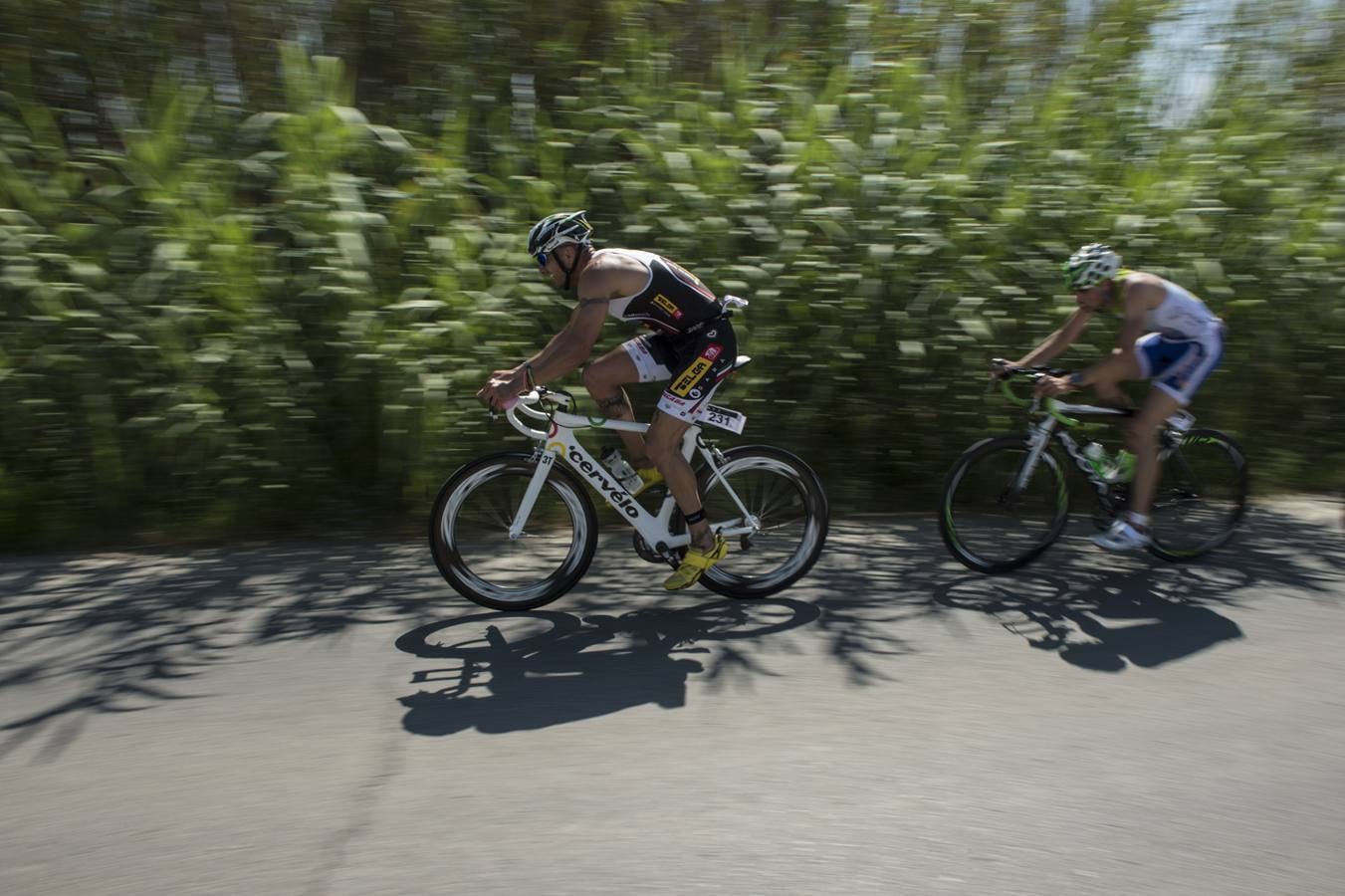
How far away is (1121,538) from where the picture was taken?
588cm

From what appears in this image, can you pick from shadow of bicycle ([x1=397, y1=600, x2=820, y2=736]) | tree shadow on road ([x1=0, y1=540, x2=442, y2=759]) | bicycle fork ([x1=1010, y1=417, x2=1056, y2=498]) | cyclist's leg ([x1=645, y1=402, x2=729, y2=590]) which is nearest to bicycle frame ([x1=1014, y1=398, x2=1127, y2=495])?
bicycle fork ([x1=1010, y1=417, x2=1056, y2=498])

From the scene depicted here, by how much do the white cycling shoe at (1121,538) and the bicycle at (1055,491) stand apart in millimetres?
163

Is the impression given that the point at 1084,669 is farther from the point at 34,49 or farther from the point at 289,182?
the point at 34,49

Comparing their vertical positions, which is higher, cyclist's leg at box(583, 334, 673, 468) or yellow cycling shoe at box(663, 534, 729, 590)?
cyclist's leg at box(583, 334, 673, 468)

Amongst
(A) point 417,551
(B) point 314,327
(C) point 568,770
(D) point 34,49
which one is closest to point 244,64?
(D) point 34,49

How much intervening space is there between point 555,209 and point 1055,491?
3851mm

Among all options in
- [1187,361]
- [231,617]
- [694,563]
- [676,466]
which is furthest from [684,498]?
[1187,361]

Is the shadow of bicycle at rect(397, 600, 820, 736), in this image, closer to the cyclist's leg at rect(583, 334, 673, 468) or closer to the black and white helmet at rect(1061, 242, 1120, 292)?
the cyclist's leg at rect(583, 334, 673, 468)

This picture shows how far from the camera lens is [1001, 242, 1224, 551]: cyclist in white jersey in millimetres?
5797

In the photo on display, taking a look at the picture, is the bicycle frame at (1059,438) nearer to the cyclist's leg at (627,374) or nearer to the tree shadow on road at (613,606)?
the tree shadow on road at (613,606)

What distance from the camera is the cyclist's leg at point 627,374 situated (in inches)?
212

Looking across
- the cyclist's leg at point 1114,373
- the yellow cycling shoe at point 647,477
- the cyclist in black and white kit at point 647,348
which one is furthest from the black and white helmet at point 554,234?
the cyclist's leg at point 1114,373

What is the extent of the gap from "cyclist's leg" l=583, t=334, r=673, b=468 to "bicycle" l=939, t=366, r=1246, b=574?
1.72 metres

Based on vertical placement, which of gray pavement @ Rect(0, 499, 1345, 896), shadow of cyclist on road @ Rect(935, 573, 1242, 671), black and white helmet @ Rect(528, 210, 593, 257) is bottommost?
gray pavement @ Rect(0, 499, 1345, 896)
